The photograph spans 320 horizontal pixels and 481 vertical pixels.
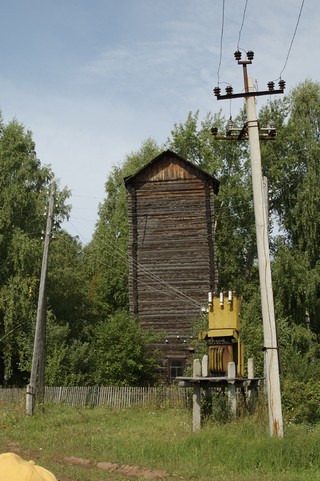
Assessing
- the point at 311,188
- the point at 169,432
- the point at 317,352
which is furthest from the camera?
the point at 311,188

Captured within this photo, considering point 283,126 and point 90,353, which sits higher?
point 283,126

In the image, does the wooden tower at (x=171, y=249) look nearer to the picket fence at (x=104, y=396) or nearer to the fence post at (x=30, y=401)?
the picket fence at (x=104, y=396)

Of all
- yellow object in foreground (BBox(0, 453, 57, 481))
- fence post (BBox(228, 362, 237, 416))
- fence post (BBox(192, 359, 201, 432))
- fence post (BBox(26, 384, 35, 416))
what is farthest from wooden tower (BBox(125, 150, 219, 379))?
yellow object in foreground (BBox(0, 453, 57, 481))

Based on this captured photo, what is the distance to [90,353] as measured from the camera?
3097 centimetres

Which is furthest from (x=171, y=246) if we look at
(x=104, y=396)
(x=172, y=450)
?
(x=172, y=450)

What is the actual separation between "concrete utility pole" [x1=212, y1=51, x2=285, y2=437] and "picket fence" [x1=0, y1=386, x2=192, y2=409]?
30.9 feet

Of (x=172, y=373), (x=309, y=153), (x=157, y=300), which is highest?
(x=309, y=153)

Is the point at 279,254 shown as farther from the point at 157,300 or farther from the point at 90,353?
the point at 90,353

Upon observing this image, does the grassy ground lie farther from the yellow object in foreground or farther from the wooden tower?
the wooden tower

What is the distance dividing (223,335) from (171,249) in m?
13.6

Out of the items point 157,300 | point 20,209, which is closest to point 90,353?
point 157,300

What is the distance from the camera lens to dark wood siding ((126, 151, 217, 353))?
3059 cm

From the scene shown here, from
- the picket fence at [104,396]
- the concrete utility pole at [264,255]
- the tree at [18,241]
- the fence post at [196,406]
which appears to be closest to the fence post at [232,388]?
the fence post at [196,406]

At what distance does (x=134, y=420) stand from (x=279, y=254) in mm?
19382
